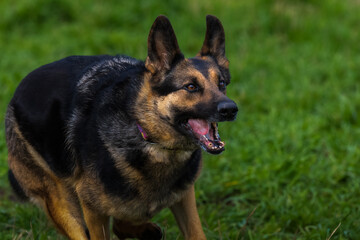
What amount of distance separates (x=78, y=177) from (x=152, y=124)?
742 millimetres

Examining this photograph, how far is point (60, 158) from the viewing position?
3955 mm

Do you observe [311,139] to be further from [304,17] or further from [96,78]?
[304,17]

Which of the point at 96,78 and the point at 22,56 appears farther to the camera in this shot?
the point at 22,56

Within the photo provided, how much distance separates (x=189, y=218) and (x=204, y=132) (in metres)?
0.77

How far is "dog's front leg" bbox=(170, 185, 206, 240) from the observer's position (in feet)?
12.6

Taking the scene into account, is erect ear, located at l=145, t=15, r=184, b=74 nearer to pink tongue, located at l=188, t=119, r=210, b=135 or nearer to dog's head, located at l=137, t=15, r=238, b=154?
dog's head, located at l=137, t=15, r=238, b=154

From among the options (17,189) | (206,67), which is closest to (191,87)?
(206,67)

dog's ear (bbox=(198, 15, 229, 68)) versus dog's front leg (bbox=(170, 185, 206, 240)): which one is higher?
dog's ear (bbox=(198, 15, 229, 68))

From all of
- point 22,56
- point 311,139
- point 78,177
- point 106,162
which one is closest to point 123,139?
point 106,162

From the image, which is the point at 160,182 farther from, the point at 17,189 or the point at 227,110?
the point at 17,189

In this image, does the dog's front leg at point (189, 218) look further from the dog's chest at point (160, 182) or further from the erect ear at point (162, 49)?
the erect ear at point (162, 49)

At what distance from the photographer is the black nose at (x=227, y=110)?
327 centimetres

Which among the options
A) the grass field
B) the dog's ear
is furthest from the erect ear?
the grass field

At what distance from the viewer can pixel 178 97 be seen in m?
3.46
